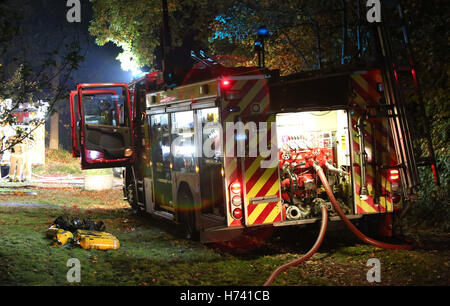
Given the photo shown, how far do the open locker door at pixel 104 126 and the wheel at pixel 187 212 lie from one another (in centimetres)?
227

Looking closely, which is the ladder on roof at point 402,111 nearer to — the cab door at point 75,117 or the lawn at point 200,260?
the lawn at point 200,260

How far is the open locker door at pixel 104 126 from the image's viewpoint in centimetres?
1095

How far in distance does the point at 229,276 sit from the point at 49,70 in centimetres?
3467

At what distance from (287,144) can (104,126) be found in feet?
14.6

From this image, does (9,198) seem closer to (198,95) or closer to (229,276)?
(198,95)

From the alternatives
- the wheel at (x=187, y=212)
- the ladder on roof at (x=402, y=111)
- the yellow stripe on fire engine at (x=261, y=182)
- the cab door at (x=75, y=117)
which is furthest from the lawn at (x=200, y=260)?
the cab door at (x=75, y=117)

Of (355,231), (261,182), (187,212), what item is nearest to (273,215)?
(261,182)

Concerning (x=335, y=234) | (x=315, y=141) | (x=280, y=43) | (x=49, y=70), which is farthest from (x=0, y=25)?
(x=49, y=70)

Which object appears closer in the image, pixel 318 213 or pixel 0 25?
pixel 0 25

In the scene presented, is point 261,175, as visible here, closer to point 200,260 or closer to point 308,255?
point 308,255

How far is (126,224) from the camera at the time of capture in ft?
37.7

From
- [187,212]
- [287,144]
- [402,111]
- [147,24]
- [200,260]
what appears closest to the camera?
[402,111]

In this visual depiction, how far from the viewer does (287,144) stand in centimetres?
877

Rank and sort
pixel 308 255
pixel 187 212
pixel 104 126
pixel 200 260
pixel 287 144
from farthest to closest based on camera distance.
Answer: pixel 104 126 < pixel 187 212 < pixel 287 144 < pixel 200 260 < pixel 308 255
